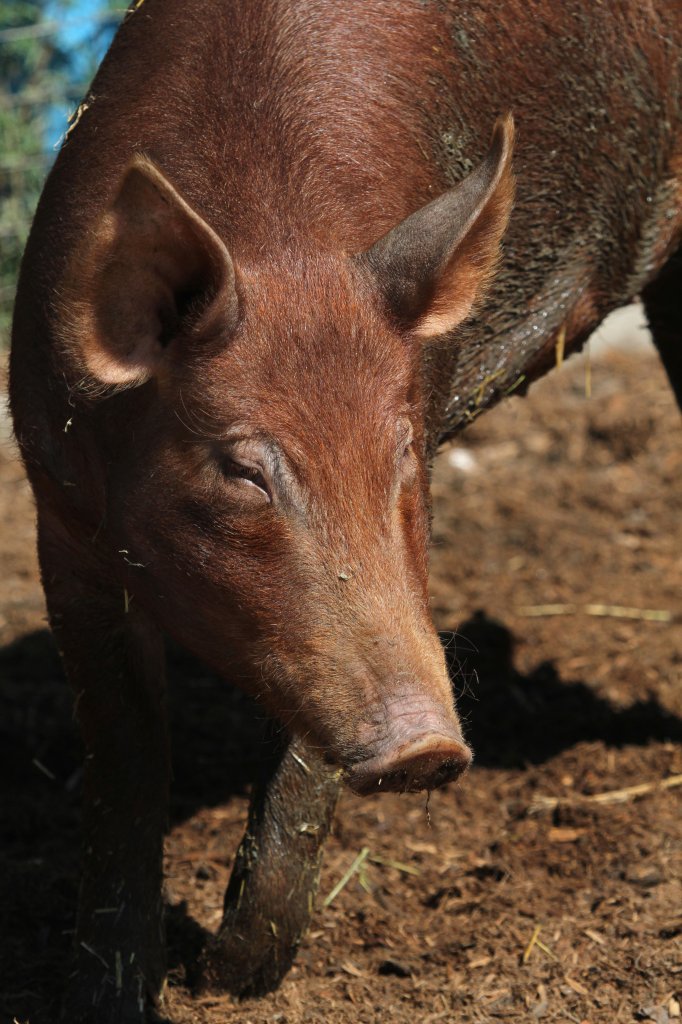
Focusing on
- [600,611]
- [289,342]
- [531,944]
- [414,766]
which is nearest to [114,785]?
[531,944]

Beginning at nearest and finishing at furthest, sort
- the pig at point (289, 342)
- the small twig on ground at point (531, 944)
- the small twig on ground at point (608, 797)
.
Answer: the pig at point (289, 342) < the small twig on ground at point (531, 944) < the small twig on ground at point (608, 797)

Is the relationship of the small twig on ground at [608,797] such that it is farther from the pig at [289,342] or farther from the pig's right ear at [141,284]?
the pig's right ear at [141,284]

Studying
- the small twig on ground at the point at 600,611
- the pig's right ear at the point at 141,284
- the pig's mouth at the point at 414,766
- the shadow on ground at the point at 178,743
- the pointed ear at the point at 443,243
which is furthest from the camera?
the small twig on ground at the point at 600,611

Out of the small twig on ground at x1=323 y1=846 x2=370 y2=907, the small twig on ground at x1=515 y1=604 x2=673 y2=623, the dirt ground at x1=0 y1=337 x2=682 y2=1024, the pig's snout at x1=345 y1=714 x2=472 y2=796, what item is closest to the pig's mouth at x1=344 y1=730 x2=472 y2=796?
the pig's snout at x1=345 y1=714 x2=472 y2=796

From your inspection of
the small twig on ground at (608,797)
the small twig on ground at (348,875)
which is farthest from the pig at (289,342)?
the small twig on ground at (608,797)

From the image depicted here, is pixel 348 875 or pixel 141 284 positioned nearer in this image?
pixel 141 284

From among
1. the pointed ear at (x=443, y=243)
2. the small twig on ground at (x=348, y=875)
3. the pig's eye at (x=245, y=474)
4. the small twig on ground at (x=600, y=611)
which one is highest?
the pointed ear at (x=443, y=243)

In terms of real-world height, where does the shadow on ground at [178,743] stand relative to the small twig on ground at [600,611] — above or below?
above

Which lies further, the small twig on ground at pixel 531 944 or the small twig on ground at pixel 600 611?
the small twig on ground at pixel 600 611

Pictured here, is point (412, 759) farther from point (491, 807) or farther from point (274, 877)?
point (491, 807)

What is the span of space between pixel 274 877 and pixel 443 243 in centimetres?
187

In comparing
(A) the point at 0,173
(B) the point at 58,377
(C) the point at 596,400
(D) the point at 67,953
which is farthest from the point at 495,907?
(A) the point at 0,173

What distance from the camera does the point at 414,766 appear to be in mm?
2826

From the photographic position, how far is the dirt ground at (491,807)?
3.91m
